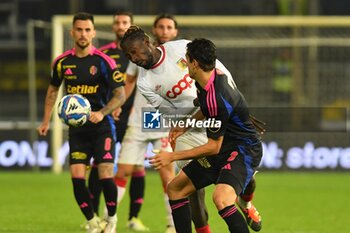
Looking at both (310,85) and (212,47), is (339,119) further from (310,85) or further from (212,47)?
(212,47)

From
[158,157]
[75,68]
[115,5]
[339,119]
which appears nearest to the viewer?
[158,157]

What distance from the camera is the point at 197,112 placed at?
8.66 metres

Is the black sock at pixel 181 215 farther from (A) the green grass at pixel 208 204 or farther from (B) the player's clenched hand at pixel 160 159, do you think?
(A) the green grass at pixel 208 204

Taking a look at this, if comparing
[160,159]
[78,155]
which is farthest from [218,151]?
[78,155]

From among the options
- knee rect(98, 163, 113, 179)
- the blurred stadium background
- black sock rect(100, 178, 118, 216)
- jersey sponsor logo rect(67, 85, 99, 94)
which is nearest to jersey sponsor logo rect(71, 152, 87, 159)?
knee rect(98, 163, 113, 179)

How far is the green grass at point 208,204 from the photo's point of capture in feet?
35.7

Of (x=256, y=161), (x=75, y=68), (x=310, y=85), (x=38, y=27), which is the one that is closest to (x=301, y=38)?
A: (x=310, y=85)

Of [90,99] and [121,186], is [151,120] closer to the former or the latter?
[121,186]

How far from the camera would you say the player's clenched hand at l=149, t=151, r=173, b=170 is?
25.5 feet

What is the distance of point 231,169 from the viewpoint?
26.4ft

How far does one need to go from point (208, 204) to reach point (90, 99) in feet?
12.1

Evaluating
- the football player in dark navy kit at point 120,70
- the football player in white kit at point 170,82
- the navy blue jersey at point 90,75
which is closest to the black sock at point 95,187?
the football player in dark navy kit at point 120,70

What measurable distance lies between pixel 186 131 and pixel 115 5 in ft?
40.4

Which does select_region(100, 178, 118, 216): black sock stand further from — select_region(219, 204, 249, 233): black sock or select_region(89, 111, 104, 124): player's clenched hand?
select_region(219, 204, 249, 233): black sock
